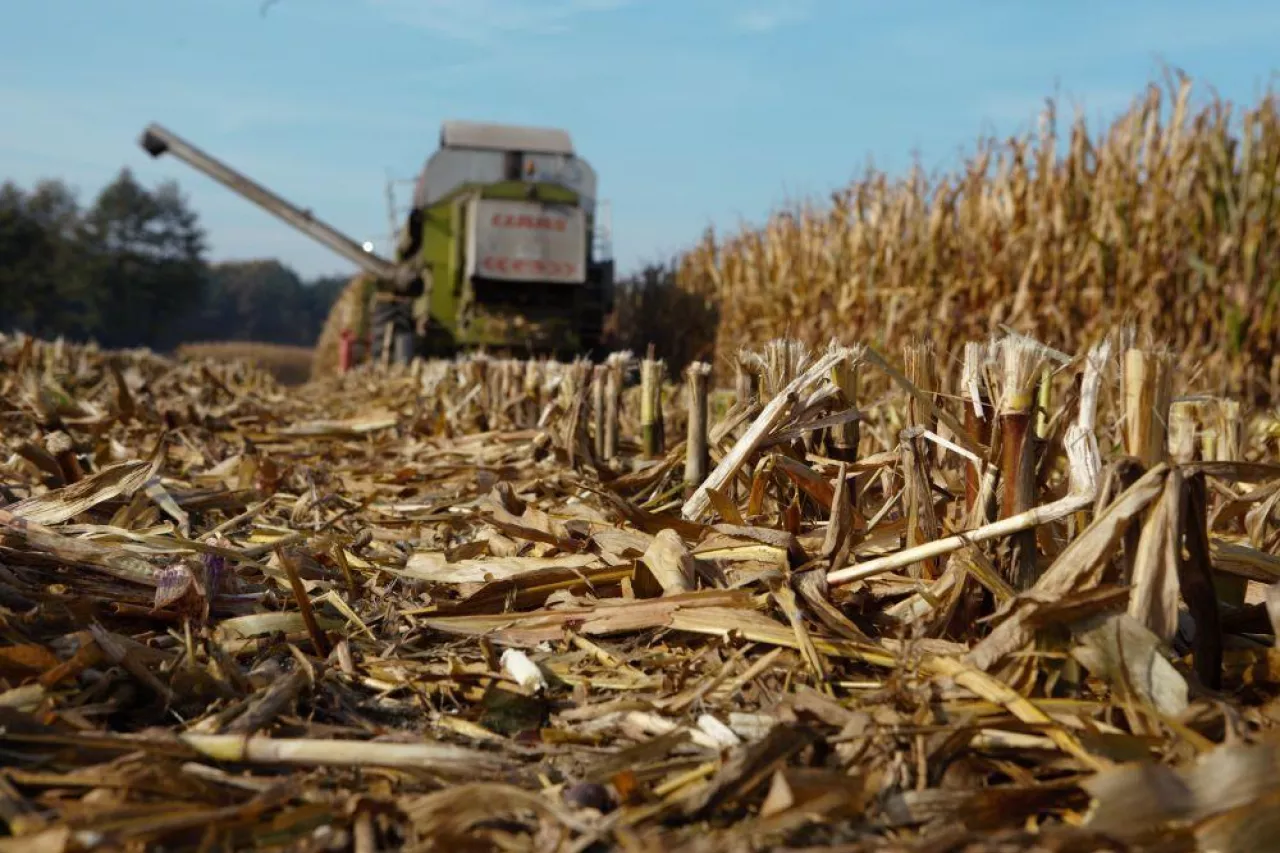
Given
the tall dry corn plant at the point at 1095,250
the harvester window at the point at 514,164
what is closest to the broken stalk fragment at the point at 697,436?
the tall dry corn plant at the point at 1095,250

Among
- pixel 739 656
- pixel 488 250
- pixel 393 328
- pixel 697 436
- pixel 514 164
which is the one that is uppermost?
pixel 514 164

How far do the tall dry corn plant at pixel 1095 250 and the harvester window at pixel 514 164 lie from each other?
19.9ft

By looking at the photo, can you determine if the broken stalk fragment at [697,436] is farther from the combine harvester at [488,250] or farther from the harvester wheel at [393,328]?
the harvester wheel at [393,328]

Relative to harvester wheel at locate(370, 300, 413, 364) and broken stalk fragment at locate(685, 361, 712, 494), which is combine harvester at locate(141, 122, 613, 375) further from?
broken stalk fragment at locate(685, 361, 712, 494)

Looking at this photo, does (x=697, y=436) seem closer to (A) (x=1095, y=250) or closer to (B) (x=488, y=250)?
(A) (x=1095, y=250)

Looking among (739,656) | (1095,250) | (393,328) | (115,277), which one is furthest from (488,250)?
(115,277)

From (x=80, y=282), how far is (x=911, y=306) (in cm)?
5784

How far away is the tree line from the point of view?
181 ft

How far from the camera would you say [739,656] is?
230cm

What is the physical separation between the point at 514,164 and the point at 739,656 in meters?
15.0

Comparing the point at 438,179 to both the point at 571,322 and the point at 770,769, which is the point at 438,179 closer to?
the point at 571,322

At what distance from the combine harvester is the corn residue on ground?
11026 millimetres

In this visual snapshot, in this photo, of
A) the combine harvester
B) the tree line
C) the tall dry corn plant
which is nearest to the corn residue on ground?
the tall dry corn plant

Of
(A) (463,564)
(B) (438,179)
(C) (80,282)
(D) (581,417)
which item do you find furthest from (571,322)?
(C) (80,282)
